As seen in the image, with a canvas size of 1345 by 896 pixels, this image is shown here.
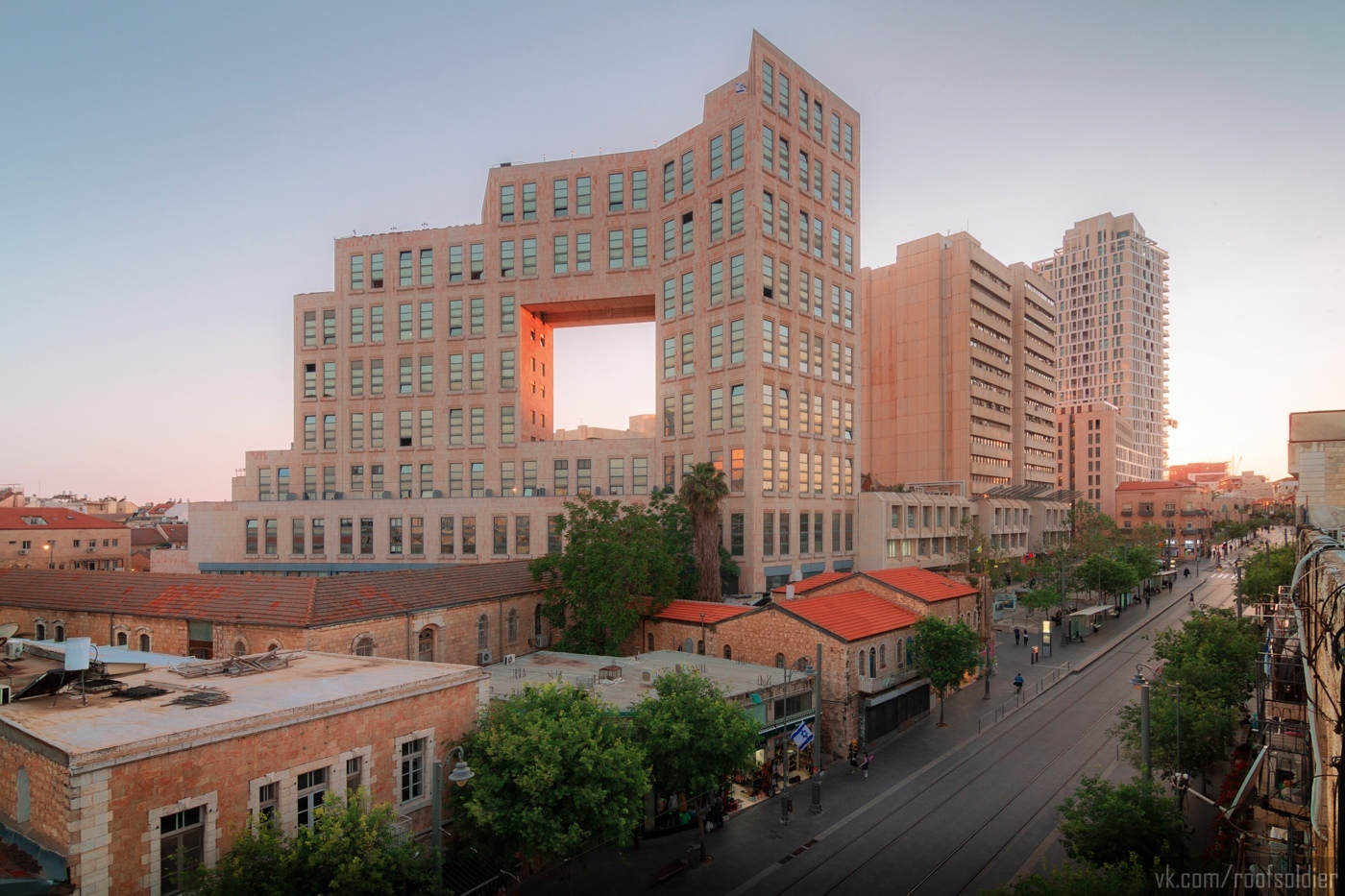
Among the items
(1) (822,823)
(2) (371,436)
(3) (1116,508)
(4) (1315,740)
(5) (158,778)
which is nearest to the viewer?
(4) (1315,740)

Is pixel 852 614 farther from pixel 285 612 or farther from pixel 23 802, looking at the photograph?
pixel 23 802

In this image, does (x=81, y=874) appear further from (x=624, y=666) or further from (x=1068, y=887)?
(x=624, y=666)

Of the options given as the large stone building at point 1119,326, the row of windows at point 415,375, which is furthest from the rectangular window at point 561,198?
the large stone building at point 1119,326

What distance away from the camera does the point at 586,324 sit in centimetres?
7956

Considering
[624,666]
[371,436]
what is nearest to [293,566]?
[371,436]

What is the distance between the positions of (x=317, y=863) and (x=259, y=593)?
24.7m

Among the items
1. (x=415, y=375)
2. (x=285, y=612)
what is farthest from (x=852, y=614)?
(x=415, y=375)

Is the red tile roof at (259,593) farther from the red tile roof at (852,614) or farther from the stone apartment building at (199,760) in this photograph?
the red tile roof at (852,614)

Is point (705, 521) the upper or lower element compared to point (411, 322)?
lower

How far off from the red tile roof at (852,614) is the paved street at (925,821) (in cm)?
590

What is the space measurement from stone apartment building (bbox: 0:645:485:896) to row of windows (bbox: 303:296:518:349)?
51.9m

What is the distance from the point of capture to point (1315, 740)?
397 inches

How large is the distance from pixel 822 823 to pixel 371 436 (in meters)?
58.7

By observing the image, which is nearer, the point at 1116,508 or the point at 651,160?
the point at 651,160
